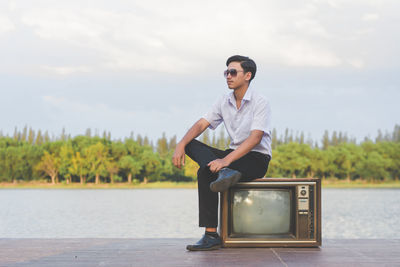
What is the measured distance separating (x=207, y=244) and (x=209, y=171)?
Answer: 2.01 ft

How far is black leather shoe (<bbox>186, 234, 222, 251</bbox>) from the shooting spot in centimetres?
427

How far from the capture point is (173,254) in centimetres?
409

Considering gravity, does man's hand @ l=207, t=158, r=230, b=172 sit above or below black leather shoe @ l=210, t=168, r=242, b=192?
above

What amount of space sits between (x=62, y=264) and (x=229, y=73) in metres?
2.13

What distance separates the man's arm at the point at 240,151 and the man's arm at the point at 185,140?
299 mm

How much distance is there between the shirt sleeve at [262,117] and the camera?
440 cm

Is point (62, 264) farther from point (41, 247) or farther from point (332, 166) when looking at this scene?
point (332, 166)

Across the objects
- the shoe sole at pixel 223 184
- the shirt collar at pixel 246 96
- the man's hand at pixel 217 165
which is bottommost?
the shoe sole at pixel 223 184

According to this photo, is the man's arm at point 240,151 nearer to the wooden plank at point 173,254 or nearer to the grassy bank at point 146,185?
the wooden plank at point 173,254

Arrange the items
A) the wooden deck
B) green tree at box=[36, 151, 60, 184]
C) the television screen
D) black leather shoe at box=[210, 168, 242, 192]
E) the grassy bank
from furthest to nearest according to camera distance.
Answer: the grassy bank
green tree at box=[36, 151, 60, 184]
the television screen
black leather shoe at box=[210, 168, 242, 192]
the wooden deck

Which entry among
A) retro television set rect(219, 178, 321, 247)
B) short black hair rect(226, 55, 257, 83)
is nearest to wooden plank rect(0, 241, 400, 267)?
retro television set rect(219, 178, 321, 247)

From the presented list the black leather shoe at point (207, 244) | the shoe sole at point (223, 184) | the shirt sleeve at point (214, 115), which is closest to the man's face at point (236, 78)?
the shirt sleeve at point (214, 115)

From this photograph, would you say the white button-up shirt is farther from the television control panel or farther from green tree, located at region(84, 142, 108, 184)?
green tree, located at region(84, 142, 108, 184)

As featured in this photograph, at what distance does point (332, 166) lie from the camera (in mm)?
68500
